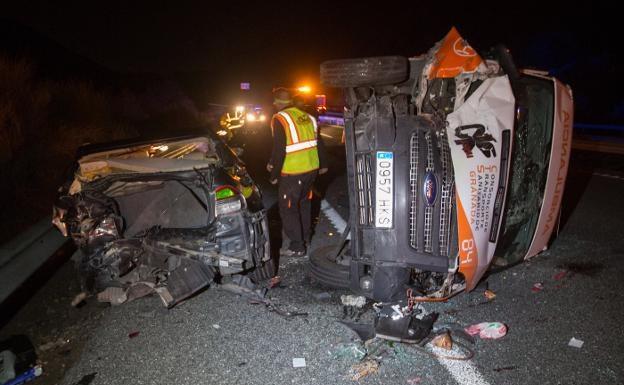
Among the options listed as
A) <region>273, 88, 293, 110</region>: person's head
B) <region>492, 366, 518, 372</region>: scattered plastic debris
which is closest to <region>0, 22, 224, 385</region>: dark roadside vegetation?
<region>273, 88, 293, 110</region>: person's head

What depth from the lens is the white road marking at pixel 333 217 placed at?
586 cm

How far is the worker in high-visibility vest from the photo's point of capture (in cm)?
476

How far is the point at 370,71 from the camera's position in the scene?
3.34 metres

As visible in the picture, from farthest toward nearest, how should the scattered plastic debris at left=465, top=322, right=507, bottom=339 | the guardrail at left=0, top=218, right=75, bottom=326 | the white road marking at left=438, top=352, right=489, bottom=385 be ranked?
1. the guardrail at left=0, top=218, right=75, bottom=326
2. the scattered plastic debris at left=465, top=322, right=507, bottom=339
3. the white road marking at left=438, top=352, right=489, bottom=385

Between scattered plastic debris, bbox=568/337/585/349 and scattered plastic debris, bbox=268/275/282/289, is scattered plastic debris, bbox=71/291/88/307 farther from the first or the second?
scattered plastic debris, bbox=568/337/585/349

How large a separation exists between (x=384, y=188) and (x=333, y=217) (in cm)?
326

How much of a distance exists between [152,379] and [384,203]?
2051mm

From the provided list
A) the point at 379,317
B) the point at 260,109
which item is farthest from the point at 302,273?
the point at 260,109

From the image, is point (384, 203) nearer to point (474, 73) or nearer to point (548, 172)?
point (474, 73)

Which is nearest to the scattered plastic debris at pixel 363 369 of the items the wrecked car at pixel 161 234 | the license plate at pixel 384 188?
the license plate at pixel 384 188

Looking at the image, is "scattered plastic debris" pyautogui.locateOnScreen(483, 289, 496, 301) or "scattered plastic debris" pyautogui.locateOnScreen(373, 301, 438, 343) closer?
"scattered plastic debris" pyautogui.locateOnScreen(373, 301, 438, 343)

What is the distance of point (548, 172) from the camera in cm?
356

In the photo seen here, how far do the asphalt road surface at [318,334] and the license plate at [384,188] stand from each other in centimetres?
95

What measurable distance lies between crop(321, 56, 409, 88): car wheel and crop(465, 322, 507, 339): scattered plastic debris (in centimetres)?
207
